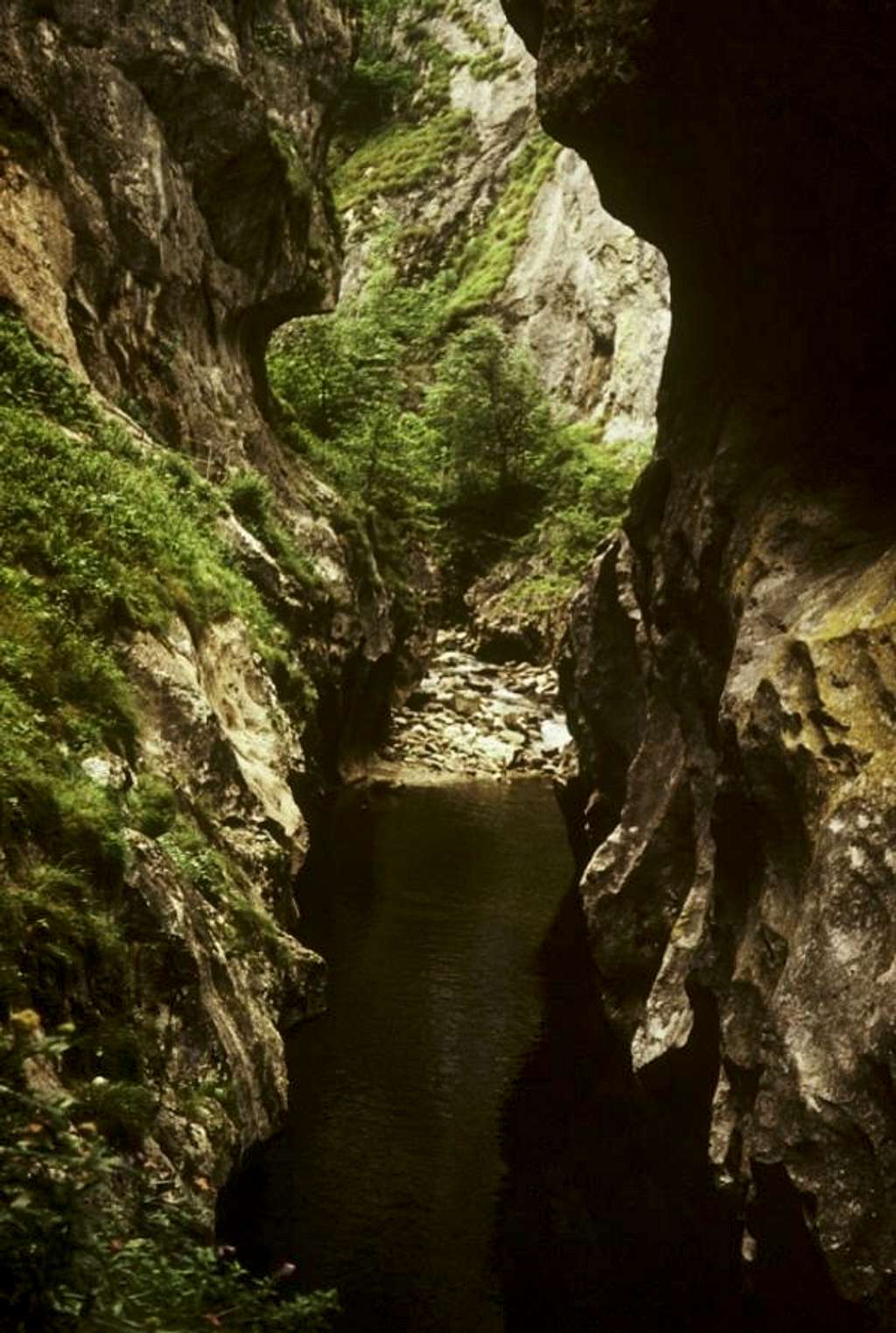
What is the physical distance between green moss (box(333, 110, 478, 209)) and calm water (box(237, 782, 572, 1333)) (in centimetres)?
7024

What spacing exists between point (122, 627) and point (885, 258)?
509 inches

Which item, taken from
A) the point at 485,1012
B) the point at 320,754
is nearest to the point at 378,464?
the point at 320,754

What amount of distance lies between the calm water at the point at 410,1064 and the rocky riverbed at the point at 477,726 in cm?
963

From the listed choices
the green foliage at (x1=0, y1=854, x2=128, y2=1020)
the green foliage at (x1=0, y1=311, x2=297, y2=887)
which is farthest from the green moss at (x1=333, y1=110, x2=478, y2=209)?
the green foliage at (x1=0, y1=854, x2=128, y2=1020)

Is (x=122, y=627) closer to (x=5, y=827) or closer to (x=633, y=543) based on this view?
(x=5, y=827)

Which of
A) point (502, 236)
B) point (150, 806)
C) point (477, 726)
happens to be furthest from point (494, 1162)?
point (502, 236)

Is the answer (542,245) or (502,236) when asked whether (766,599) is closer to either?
(542,245)

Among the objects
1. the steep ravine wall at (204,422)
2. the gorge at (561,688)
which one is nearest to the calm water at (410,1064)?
the gorge at (561,688)

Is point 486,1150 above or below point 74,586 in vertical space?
below

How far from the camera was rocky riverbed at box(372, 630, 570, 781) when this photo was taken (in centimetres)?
4856

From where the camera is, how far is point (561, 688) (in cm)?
4159

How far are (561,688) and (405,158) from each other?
6850 cm

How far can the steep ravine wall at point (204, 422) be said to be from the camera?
1398cm

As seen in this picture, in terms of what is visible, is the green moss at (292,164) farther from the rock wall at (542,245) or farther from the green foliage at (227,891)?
the rock wall at (542,245)
